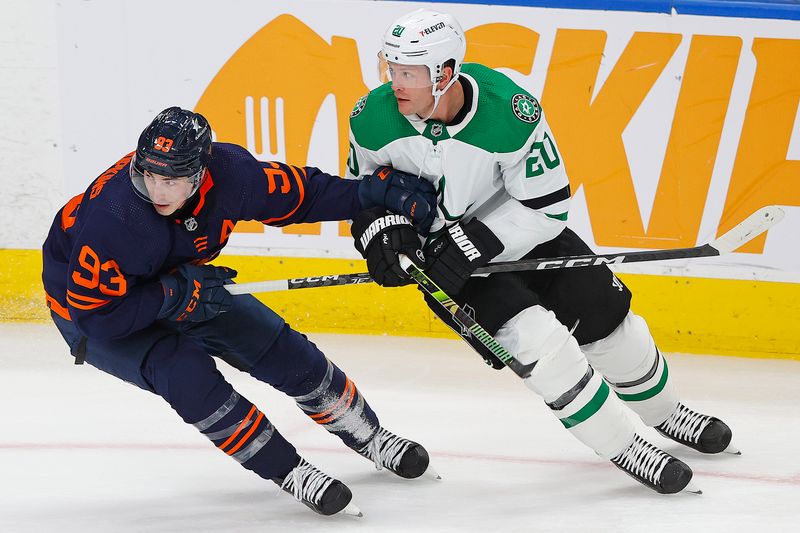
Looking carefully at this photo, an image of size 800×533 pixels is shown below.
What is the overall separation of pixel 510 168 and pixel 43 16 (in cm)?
231

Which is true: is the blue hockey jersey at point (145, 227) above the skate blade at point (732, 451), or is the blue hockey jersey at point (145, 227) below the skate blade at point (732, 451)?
above


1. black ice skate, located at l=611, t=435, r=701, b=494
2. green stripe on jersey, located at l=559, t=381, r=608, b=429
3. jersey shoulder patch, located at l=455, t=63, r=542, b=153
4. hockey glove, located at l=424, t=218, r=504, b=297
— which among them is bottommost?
black ice skate, located at l=611, t=435, r=701, b=494

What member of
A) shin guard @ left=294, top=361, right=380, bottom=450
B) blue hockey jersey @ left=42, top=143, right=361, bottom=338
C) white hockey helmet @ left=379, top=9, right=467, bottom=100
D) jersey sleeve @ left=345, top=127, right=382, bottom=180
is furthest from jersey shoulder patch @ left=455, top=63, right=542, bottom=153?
shin guard @ left=294, top=361, right=380, bottom=450

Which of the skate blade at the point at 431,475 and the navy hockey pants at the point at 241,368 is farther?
the skate blade at the point at 431,475

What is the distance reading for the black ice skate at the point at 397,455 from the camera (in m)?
2.86

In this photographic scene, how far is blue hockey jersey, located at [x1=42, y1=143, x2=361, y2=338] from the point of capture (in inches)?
94.6

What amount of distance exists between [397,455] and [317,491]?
1.15 ft

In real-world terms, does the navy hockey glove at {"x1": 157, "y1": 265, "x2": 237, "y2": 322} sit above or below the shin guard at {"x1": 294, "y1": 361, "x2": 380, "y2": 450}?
above

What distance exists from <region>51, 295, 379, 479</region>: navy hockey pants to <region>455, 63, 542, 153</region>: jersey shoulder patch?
2.21ft

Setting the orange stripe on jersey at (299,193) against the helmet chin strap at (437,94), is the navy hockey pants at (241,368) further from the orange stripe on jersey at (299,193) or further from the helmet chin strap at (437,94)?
the helmet chin strap at (437,94)

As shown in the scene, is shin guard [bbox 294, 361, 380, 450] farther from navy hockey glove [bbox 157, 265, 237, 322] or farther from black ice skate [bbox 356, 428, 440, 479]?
navy hockey glove [bbox 157, 265, 237, 322]

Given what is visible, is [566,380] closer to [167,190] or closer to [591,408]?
[591,408]

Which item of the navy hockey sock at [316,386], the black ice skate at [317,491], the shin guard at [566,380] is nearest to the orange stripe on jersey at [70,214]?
the navy hockey sock at [316,386]

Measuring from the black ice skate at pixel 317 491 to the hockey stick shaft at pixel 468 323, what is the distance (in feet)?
1.56
